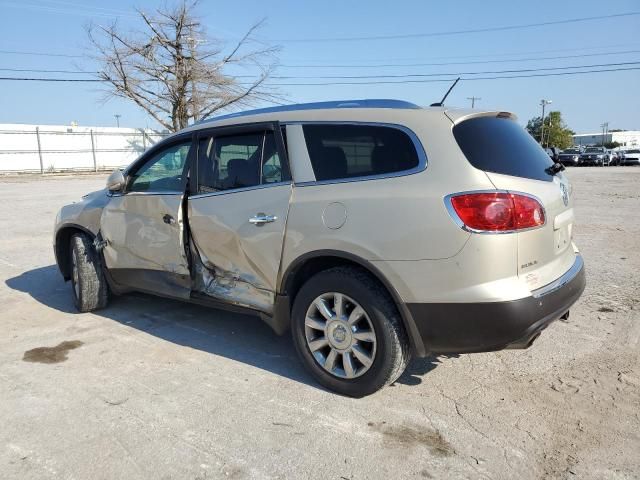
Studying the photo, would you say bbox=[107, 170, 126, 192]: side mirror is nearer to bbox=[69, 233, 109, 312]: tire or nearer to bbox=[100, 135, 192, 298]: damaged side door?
bbox=[100, 135, 192, 298]: damaged side door

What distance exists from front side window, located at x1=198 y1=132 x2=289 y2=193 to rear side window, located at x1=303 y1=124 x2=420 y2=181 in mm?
294

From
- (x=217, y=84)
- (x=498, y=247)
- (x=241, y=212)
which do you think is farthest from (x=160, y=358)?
(x=217, y=84)

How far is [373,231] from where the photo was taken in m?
2.97

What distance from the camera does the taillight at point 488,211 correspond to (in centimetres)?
274

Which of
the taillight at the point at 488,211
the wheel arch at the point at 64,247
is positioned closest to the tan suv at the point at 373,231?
the taillight at the point at 488,211

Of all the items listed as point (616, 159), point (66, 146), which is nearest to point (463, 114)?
point (66, 146)

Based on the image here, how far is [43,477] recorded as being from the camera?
252 centimetres

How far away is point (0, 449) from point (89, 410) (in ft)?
1.64

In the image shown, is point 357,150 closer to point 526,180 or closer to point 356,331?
point 526,180

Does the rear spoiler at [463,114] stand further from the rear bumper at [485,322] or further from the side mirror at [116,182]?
the side mirror at [116,182]

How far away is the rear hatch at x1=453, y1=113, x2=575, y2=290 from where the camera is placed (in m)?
2.87

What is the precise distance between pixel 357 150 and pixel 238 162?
1.05 metres

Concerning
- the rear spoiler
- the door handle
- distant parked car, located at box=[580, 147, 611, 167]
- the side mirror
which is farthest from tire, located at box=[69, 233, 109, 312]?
distant parked car, located at box=[580, 147, 611, 167]

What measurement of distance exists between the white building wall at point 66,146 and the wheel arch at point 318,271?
1400 inches
